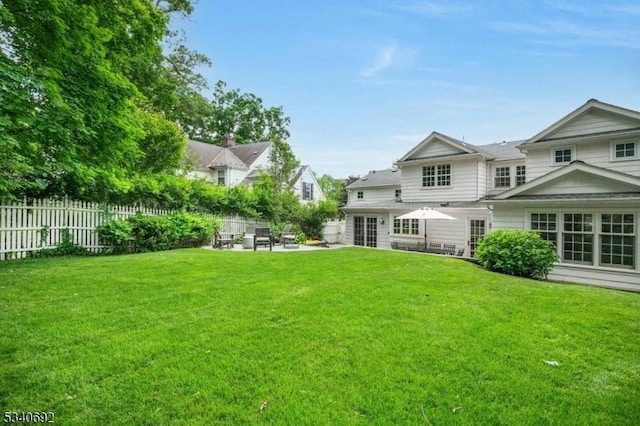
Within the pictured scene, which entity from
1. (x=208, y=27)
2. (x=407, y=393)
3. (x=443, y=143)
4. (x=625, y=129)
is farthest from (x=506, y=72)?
(x=407, y=393)

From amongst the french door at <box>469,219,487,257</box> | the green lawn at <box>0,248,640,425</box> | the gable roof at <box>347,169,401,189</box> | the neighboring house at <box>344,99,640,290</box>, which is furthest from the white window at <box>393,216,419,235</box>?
the green lawn at <box>0,248,640,425</box>

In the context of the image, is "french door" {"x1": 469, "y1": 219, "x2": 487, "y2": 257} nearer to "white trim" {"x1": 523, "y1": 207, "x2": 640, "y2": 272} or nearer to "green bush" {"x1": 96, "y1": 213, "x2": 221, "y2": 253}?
"white trim" {"x1": 523, "y1": 207, "x2": 640, "y2": 272}

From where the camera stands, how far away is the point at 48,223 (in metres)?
10.2

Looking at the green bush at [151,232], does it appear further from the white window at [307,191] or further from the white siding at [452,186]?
the white window at [307,191]

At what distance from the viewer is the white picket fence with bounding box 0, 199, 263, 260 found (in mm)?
9250

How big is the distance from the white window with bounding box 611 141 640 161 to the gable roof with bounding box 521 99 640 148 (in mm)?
521

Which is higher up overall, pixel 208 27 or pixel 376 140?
pixel 208 27

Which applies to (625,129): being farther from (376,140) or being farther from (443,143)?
(376,140)

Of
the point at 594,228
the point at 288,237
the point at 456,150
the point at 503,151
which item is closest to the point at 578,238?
the point at 594,228

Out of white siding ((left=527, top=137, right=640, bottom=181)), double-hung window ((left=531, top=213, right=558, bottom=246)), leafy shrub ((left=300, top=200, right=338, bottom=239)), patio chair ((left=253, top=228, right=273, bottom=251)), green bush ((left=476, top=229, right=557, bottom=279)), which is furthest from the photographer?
leafy shrub ((left=300, top=200, right=338, bottom=239))

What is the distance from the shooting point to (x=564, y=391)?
2.86 m

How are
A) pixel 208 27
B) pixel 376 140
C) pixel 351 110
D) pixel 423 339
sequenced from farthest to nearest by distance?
pixel 376 140
pixel 351 110
pixel 208 27
pixel 423 339

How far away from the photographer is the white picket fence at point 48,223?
925 centimetres

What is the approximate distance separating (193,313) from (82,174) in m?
5.00
